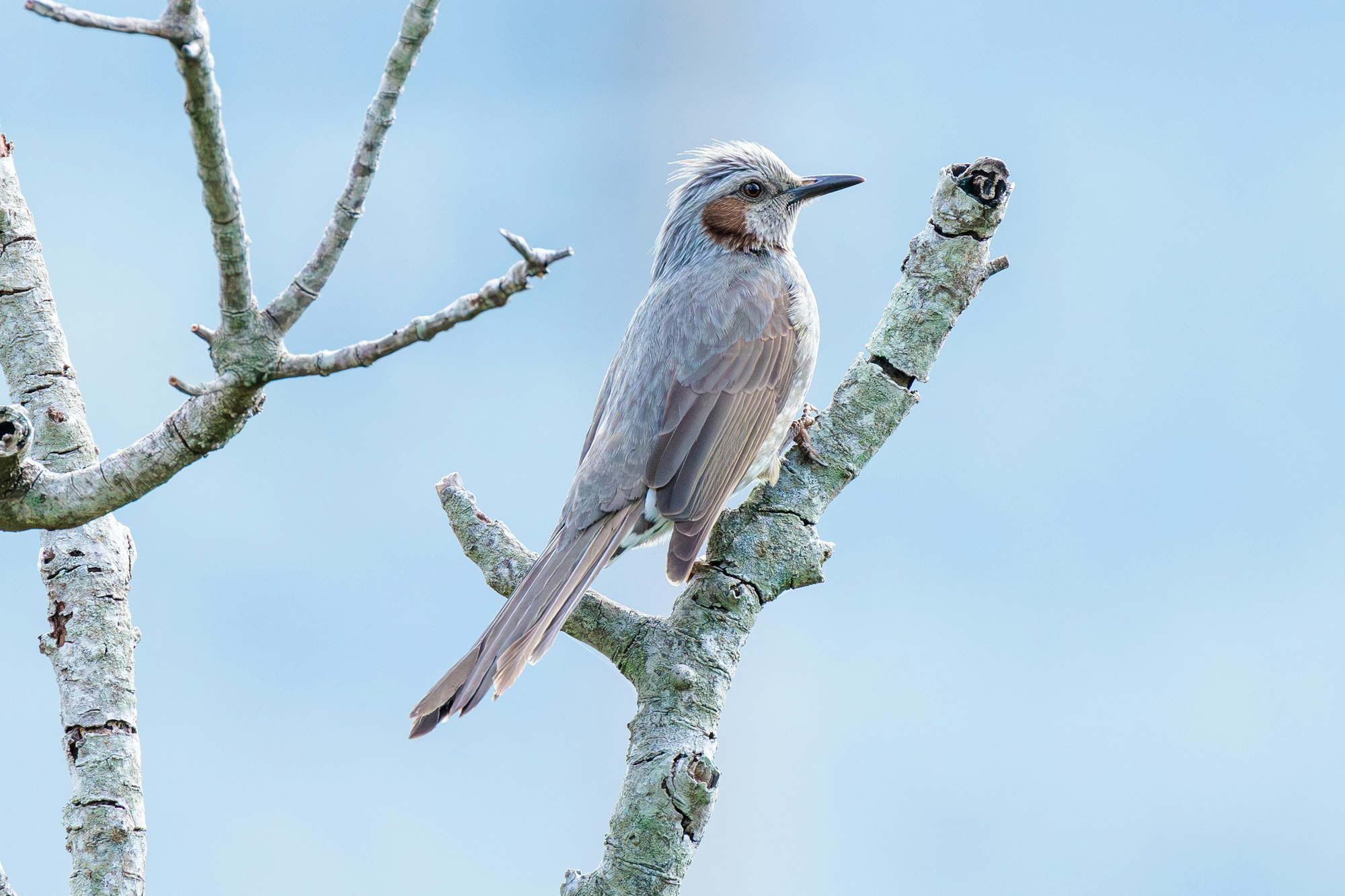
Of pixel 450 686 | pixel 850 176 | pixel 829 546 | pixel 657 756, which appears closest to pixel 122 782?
pixel 450 686

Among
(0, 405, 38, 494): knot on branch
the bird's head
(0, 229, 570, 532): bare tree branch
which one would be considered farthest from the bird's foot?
(0, 405, 38, 494): knot on branch

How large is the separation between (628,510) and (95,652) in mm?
1428

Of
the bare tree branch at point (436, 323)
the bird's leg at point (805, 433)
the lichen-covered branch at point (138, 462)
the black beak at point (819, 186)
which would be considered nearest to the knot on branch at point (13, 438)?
the lichen-covered branch at point (138, 462)

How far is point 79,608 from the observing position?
2.47 metres

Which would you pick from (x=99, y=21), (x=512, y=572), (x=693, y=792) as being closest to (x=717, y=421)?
(x=512, y=572)

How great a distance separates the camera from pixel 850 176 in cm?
434

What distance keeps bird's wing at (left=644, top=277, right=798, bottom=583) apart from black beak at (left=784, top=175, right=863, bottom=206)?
0.56m

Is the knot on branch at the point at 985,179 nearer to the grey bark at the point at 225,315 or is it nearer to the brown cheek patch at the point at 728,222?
the brown cheek patch at the point at 728,222

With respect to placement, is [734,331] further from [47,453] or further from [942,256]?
[47,453]

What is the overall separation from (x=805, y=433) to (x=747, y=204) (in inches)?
58.3

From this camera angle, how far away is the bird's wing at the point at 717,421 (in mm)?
3211

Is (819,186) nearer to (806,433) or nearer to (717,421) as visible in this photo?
(717,421)

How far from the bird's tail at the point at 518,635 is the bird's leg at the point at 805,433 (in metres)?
0.61

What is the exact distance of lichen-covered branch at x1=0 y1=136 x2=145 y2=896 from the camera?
7.57 feet
